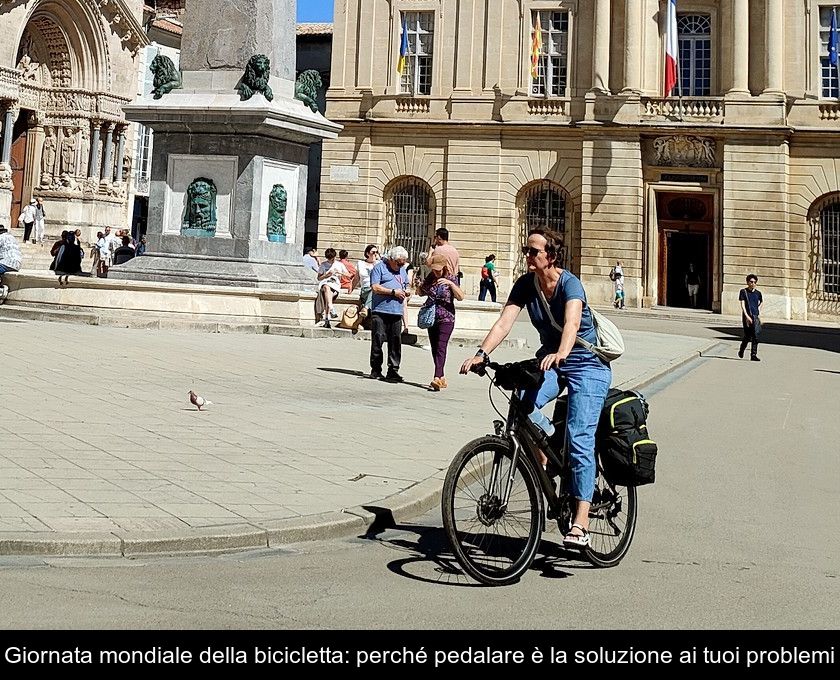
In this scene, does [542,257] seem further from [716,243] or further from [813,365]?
[716,243]

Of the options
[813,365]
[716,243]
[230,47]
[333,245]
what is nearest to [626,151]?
[716,243]

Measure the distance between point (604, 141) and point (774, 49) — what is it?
256 inches

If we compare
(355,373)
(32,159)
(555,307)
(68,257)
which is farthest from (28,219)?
(555,307)

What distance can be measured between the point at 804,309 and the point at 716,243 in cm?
382

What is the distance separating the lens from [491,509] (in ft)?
17.4

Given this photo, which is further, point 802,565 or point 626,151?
point 626,151

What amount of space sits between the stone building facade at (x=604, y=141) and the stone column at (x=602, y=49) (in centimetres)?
5

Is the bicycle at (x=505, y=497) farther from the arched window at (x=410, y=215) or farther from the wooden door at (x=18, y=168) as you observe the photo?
the arched window at (x=410, y=215)

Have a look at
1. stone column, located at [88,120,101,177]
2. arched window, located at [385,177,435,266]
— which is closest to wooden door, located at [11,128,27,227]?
stone column, located at [88,120,101,177]

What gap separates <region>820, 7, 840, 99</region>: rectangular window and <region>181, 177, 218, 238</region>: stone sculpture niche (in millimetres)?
27510

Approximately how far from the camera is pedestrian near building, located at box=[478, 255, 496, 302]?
35281mm

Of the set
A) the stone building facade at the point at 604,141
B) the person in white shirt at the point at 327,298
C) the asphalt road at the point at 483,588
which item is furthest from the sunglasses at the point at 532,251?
the stone building facade at the point at 604,141

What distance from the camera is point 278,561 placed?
18.0ft

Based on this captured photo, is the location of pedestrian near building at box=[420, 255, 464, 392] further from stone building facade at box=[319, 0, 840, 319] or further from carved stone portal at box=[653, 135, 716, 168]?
carved stone portal at box=[653, 135, 716, 168]
